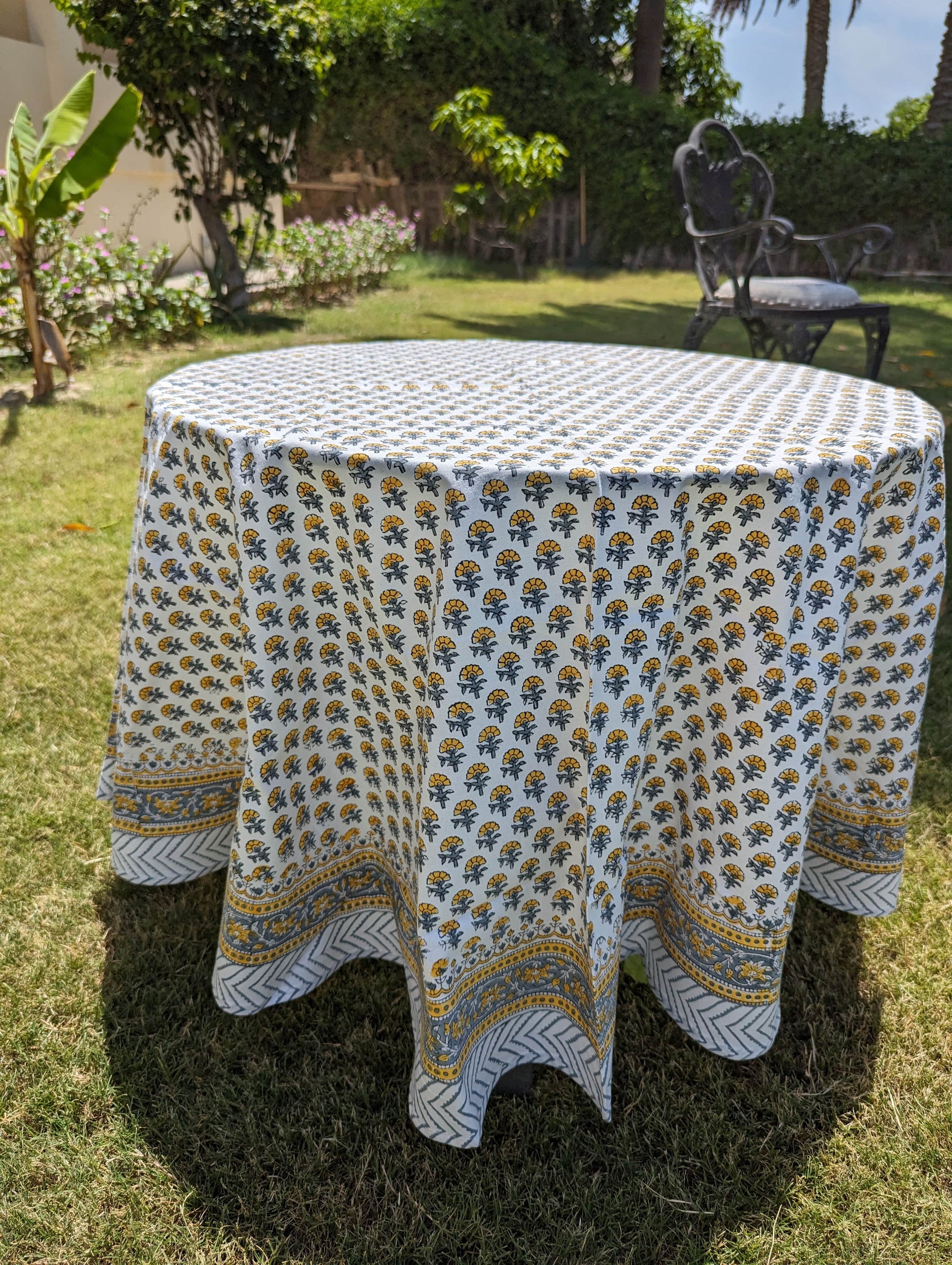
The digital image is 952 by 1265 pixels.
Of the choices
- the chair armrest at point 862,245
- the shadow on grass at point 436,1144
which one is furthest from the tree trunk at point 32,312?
the shadow on grass at point 436,1144

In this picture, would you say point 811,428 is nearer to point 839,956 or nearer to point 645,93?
point 839,956

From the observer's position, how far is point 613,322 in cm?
834

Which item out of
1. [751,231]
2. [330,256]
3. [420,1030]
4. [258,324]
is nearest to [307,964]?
[420,1030]

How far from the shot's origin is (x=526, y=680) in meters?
1.15

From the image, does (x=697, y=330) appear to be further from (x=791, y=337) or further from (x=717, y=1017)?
(x=717, y=1017)

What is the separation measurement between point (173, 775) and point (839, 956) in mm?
1443

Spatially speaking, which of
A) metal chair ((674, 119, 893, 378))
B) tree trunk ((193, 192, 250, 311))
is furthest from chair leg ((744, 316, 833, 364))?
tree trunk ((193, 192, 250, 311))

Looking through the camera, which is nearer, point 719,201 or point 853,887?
point 853,887

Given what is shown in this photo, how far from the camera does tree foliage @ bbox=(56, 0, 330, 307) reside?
6320mm

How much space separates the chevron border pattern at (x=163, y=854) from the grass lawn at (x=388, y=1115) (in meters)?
0.14

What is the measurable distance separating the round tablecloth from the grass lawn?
15 cm

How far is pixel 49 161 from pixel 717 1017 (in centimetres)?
564

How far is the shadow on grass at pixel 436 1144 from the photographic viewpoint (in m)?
1.30

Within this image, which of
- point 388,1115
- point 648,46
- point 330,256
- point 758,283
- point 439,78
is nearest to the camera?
point 388,1115
